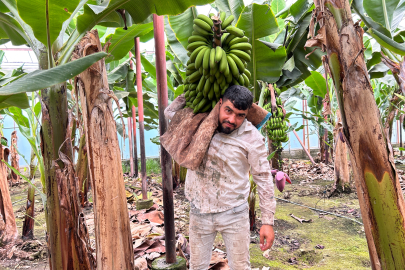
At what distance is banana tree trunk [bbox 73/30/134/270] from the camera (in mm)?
1361

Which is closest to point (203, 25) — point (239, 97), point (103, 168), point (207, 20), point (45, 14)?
point (207, 20)

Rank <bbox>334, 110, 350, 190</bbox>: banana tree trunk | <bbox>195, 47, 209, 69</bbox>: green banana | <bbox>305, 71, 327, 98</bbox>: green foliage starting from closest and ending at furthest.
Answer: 1. <bbox>195, 47, 209, 69</bbox>: green banana
2. <bbox>305, 71, 327, 98</bbox>: green foliage
3. <bbox>334, 110, 350, 190</bbox>: banana tree trunk

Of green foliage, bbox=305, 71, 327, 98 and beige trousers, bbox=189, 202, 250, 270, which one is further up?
green foliage, bbox=305, 71, 327, 98

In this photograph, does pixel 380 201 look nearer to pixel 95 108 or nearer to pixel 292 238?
pixel 95 108

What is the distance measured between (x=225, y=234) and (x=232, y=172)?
368mm

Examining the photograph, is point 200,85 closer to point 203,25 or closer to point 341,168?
point 203,25

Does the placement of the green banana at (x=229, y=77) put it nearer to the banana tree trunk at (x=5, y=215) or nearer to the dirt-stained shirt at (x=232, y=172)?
the dirt-stained shirt at (x=232, y=172)

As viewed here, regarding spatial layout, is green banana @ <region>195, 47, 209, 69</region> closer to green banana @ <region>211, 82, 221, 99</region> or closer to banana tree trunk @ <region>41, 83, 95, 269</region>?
green banana @ <region>211, 82, 221, 99</region>

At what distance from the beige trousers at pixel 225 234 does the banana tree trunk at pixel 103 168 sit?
39 centimetres

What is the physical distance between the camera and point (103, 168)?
1.37 m

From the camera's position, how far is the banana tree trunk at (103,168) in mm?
1361

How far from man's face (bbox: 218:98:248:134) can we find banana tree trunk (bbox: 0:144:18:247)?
2326mm

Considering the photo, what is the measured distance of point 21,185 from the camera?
695 centimetres

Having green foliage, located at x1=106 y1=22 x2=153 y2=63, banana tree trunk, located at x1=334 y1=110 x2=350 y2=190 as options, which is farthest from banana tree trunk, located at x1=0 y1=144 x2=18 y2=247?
banana tree trunk, located at x1=334 y1=110 x2=350 y2=190
